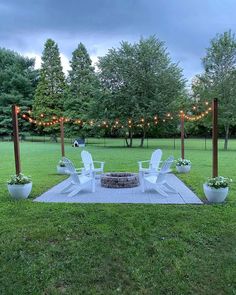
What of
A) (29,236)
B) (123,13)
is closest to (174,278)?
(29,236)

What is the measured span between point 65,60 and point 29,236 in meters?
33.8

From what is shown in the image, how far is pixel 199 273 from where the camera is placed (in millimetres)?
3305

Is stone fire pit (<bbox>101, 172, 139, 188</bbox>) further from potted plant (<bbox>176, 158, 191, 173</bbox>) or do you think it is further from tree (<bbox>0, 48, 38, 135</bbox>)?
tree (<bbox>0, 48, 38, 135</bbox>)

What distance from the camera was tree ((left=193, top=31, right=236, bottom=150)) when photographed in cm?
2009

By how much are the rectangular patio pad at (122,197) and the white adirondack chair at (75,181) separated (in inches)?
4.9

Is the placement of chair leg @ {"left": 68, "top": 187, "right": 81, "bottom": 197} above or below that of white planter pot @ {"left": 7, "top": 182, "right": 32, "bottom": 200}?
below

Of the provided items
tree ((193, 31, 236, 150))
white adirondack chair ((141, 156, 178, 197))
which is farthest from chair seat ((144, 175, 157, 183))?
tree ((193, 31, 236, 150))

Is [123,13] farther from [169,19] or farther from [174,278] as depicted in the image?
[174,278]

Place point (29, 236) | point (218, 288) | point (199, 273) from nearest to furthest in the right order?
point (218, 288) < point (199, 273) < point (29, 236)

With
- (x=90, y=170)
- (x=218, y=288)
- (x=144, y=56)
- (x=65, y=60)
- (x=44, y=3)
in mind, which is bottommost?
(x=218, y=288)

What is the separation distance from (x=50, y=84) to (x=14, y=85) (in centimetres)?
523

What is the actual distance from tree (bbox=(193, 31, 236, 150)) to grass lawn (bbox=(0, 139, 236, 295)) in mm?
15938

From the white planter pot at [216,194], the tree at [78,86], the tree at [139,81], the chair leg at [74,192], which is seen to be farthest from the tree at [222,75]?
the chair leg at [74,192]

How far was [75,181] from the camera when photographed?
21.3 feet
